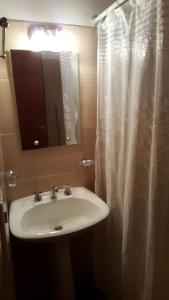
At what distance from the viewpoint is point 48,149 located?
152cm

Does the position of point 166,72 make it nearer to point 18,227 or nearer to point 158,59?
point 158,59

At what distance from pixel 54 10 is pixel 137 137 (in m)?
0.83

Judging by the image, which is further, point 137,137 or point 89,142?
point 89,142

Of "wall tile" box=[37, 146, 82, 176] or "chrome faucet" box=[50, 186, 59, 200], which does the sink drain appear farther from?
"wall tile" box=[37, 146, 82, 176]

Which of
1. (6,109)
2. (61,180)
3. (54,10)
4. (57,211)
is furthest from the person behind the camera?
(61,180)

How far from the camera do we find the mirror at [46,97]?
138cm

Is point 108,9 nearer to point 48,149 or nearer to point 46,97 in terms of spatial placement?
point 46,97

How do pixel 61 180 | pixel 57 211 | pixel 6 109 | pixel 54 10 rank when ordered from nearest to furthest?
1. pixel 54 10
2. pixel 6 109
3. pixel 57 211
4. pixel 61 180

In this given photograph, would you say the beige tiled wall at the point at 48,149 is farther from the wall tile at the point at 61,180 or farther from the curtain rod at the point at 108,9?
the curtain rod at the point at 108,9

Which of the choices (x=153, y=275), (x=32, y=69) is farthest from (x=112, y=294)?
(x=32, y=69)

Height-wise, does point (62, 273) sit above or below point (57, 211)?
below

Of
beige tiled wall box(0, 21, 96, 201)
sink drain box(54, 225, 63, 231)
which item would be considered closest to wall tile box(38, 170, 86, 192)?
beige tiled wall box(0, 21, 96, 201)

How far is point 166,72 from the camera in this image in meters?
0.91

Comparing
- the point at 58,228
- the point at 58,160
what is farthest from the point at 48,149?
the point at 58,228
